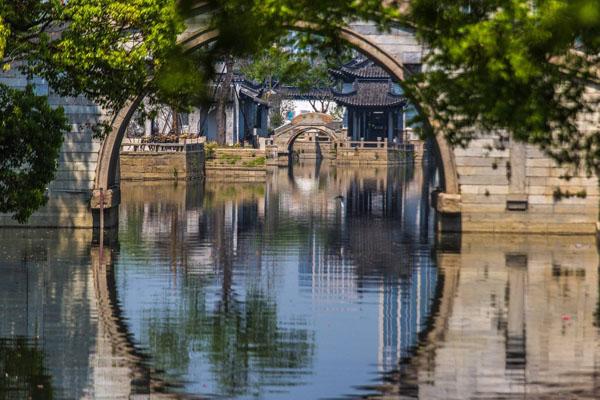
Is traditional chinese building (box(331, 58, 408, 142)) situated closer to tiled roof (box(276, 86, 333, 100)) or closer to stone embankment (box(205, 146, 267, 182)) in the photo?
tiled roof (box(276, 86, 333, 100))

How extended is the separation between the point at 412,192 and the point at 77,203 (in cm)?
3140

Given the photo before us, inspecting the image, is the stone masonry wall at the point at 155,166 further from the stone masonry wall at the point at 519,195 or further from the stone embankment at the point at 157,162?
the stone masonry wall at the point at 519,195

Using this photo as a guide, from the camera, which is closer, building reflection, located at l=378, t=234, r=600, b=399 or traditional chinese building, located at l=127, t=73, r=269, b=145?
building reflection, located at l=378, t=234, r=600, b=399

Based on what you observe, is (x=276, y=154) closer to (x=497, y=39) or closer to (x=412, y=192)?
(x=412, y=192)

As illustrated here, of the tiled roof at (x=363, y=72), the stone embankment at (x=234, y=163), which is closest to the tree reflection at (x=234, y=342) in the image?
the stone embankment at (x=234, y=163)

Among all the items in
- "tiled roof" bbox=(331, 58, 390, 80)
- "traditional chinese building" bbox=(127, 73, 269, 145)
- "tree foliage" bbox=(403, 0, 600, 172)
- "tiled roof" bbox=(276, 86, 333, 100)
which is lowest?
"tree foliage" bbox=(403, 0, 600, 172)

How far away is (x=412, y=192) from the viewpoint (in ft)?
227

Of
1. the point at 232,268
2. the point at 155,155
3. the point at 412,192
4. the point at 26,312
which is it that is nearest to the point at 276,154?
the point at 155,155

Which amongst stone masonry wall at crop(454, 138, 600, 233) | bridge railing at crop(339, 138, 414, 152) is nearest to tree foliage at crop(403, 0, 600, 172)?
stone masonry wall at crop(454, 138, 600, 233)

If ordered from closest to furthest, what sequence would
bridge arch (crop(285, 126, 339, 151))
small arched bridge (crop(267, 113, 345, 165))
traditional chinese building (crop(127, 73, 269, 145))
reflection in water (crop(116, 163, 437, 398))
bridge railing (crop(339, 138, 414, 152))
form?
reflection in water (crop(116, 163, 437, 398)), traditional chinese building (crop(127, 73, 269, 145)), small arched bridge (crop(267, 113, 345, 165)), bridge arch (crop(285, 126, 339, 151)), bridge railing (crop(339, 138, 414, 152))

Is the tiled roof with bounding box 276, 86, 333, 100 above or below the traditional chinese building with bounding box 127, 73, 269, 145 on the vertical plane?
above

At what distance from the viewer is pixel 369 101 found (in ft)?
381

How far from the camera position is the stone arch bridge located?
1538 inches

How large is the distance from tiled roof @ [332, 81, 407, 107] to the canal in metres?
70.0
